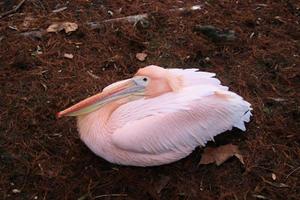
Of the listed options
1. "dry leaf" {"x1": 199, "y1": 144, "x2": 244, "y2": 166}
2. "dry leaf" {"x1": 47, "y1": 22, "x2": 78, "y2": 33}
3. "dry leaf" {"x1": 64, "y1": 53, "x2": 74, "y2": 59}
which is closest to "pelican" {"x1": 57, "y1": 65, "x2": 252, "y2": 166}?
"dry leaf" {"x1": 199, "y1": 144, "x2": 244, "y2": 166}

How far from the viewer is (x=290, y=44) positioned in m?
3.77

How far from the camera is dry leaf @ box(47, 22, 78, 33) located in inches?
151

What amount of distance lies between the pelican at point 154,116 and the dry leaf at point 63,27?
3.93ft

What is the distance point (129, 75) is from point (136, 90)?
0.71 metres

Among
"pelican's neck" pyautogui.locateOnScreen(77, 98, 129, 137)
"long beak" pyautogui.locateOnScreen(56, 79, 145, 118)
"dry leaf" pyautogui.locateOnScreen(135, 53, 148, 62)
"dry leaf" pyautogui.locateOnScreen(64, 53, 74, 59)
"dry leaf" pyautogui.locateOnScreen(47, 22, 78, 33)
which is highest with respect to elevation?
"long beak" pyautogui.locateOnScreen(56, 79, 145, 118)

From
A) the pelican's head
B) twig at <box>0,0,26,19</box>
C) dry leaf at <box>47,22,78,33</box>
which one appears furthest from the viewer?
twig at <box>0,0,26,19</box>

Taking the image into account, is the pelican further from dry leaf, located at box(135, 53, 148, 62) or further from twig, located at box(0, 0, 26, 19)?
twig, located at box(0, 0, 26, 19)

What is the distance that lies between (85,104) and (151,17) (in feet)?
5.03

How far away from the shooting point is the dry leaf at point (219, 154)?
281cm

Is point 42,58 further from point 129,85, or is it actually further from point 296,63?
point 296,63

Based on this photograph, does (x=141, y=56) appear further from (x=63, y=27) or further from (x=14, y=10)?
(x=14, y=10)

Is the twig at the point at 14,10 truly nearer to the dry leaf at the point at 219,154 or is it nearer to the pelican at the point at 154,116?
the pelican at the point at 154,116

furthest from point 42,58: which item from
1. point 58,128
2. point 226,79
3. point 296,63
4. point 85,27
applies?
point 296,63

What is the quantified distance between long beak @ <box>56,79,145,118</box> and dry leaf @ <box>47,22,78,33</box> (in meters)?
1.21
